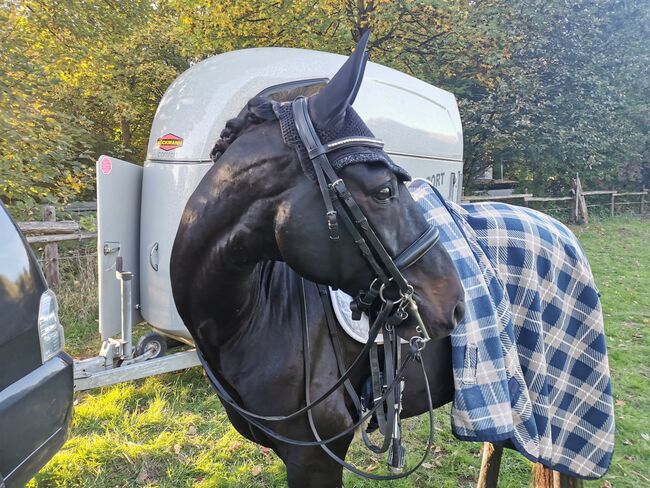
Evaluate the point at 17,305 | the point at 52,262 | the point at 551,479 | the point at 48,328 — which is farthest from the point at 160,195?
the point at 551,479

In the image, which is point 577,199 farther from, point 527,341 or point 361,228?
point 361,228

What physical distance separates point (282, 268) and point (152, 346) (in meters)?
2.88

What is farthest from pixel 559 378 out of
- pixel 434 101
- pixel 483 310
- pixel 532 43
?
pixel 532 43

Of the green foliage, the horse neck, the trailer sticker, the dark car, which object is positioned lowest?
the dark car

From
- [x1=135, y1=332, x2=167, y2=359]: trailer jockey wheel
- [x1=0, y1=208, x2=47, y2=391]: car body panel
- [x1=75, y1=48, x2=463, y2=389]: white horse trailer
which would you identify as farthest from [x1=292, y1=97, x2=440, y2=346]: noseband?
[x1=135, y1=332, x2=167, y2=359]: trailer jockey wheel

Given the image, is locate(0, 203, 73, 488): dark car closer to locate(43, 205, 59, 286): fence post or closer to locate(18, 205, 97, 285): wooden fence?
locate(18, 205, 97, 285): wooden fence

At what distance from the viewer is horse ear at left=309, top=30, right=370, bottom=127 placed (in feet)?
4.24

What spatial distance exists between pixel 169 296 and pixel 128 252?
0.56 meters

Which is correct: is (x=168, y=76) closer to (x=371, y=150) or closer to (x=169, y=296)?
(x=169, y=296)

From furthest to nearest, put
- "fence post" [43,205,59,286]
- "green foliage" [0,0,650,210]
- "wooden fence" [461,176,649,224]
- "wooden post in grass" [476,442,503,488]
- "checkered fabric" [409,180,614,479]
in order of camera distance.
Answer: "wooden fence" [461,176,649,224]
"fence post" [43,205,59,286]
"green foliage" [0,0,650,210]
"wooden post in grass" [476,442,503,488]
"checkered fabric" [409,180,614,479]

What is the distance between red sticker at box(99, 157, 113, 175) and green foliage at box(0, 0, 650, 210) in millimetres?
1993

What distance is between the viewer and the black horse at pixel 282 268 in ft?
4.50

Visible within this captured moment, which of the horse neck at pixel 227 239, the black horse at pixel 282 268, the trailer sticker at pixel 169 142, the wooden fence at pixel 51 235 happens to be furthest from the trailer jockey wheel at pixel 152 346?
the horse neck at pixel 227 239

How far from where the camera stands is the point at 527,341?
222 centimetres
